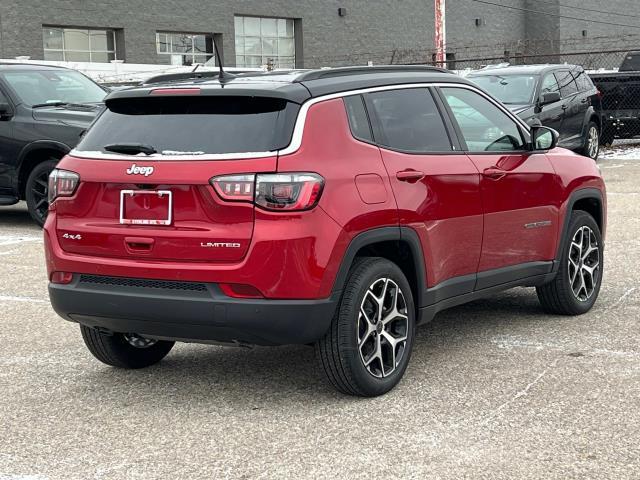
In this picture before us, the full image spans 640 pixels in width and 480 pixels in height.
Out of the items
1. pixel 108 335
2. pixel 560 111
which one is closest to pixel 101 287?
pixel 108 335

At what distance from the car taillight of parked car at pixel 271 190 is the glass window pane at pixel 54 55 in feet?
138

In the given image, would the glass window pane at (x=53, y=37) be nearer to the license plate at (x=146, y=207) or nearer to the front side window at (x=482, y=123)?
the front side window at (x=482, y=123)

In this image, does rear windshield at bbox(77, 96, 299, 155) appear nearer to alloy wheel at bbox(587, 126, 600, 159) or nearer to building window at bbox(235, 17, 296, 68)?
A: alloy wheel at bbox(587, 126, 600, 159)

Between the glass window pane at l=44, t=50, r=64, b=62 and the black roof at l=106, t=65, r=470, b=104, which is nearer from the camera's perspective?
the black roof at l=106, t=65, r=470, b=104

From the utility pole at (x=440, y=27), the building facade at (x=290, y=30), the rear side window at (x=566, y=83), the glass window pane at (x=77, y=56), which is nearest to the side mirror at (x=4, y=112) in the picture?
the rear side window at (x=566, y=83)

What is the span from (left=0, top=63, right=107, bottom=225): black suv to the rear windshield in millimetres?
6898

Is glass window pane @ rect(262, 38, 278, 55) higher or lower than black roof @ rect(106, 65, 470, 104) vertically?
higher

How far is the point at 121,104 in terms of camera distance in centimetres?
554

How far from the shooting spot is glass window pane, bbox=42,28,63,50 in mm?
45156

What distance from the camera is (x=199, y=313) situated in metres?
4.93

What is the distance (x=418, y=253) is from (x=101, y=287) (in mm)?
1650

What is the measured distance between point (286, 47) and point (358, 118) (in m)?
51.1

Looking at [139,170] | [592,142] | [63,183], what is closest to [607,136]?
[592,142]

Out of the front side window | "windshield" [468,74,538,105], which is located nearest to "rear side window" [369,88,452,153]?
the front side window
